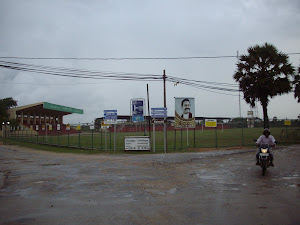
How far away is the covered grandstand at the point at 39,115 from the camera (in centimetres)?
6844

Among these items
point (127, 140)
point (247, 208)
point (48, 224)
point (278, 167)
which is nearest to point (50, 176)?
point (48, 224)

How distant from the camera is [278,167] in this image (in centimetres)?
1309

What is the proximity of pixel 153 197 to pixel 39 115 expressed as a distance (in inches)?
3260

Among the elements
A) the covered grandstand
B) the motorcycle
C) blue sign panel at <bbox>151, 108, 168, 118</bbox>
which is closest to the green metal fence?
blue sign panel at <bbox>151, 108, 168, 118</bbox>

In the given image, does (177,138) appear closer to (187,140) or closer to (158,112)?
(187,140)

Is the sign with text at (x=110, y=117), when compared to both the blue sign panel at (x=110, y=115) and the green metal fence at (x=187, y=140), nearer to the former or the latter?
the blue sign panel at (x=110, y=115)

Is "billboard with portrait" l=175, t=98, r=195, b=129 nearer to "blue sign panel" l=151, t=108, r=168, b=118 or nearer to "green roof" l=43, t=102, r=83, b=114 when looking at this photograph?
"blue sign panel" l=151, t=108, r=168, b=118

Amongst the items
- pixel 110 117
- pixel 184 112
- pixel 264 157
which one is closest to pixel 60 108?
pixel 184 112

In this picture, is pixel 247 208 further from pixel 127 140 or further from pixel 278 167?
pixel 127 140

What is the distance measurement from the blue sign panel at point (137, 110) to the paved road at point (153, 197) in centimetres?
1343

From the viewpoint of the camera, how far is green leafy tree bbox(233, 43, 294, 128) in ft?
94.7

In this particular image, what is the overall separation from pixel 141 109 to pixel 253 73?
496 inches

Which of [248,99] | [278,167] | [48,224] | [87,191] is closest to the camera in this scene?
[48,224]

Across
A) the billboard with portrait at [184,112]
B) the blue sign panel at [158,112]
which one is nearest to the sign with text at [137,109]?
the blue sign panel at [158,112]
